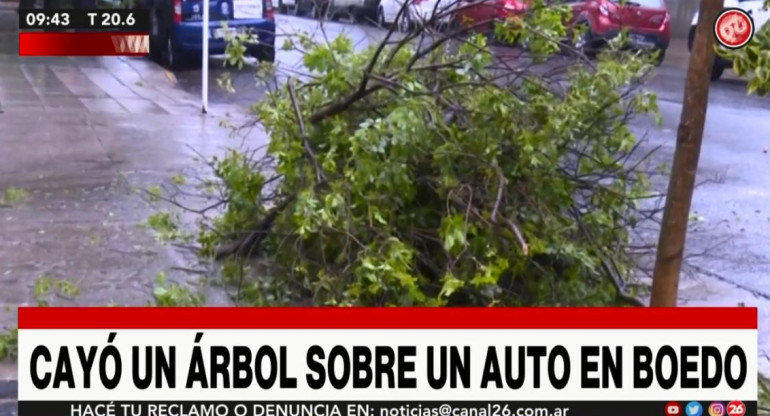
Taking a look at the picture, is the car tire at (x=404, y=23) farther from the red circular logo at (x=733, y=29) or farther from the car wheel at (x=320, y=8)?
the red circular logo at (x=733, y=29)

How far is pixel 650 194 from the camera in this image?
6.27 m

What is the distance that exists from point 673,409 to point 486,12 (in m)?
2.98

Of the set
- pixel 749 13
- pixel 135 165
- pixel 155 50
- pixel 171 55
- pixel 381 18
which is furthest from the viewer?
pixel 155 50

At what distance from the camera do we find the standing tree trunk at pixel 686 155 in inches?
173

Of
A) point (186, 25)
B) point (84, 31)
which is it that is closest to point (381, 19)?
point (84, 31)

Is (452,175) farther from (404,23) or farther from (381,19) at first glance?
(381,19)

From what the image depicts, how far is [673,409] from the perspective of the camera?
3.95m

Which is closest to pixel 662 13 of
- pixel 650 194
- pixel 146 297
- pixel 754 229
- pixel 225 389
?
pixel 754 229

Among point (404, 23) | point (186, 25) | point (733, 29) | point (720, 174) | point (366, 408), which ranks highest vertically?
point (733, 29)

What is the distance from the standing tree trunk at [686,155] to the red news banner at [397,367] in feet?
2.85

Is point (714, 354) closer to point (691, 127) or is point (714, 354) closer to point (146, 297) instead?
point (691, 127)

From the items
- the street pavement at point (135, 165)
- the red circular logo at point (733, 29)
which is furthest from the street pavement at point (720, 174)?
the red circular logo at point (733, 29)

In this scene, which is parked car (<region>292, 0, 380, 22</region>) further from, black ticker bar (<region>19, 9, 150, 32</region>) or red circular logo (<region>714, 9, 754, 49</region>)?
red circular logo (<region>714, 9, 754, 49</region>)

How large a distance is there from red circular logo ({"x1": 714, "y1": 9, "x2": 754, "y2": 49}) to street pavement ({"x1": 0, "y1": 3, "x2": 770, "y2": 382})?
2.39 metres
